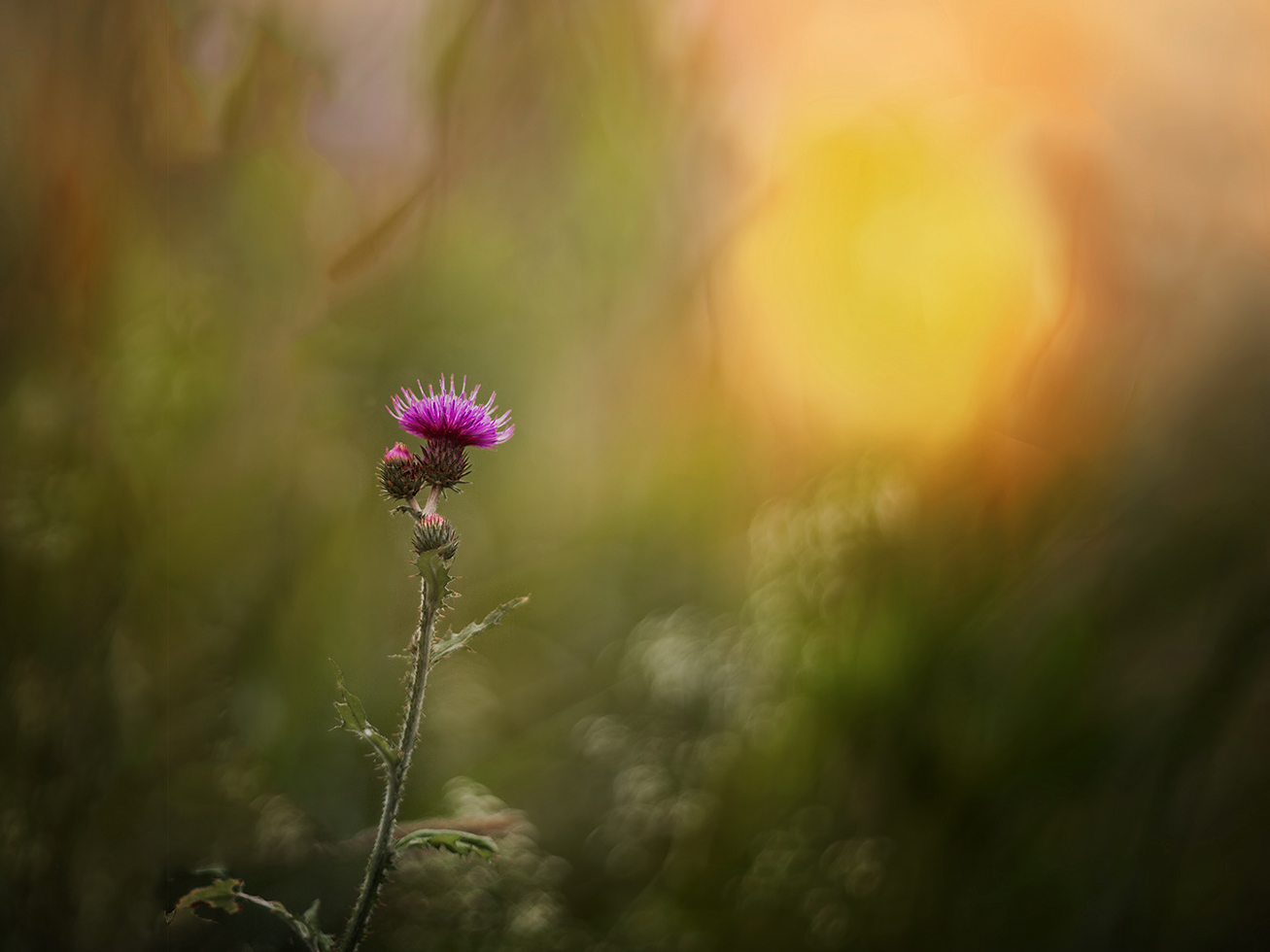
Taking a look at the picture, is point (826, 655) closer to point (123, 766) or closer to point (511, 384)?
point (511, 384)

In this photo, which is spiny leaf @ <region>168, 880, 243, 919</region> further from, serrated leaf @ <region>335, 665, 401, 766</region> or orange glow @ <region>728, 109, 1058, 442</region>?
orange glow @ <region>728, 109, 1058, 442</region>

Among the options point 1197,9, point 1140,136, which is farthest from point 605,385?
point 1197,9

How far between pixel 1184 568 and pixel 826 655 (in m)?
0.44

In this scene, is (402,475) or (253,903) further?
(253,903)

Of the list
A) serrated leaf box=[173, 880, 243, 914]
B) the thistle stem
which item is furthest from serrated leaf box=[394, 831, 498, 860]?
serrated leaf box=[173, 880, 243, 914]

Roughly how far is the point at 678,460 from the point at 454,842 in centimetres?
54

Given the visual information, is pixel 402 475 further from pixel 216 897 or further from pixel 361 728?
pixel 216 897

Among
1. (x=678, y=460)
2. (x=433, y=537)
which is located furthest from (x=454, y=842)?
(x=678, y=460)

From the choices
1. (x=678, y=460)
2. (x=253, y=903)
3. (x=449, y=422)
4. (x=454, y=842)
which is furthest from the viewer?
(x=678, y=460)

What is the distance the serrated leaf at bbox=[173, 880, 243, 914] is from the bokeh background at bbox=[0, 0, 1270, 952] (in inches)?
2.9

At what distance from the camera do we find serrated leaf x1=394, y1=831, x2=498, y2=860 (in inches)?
28.1

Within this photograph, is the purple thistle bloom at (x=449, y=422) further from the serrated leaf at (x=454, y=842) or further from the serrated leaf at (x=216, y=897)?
the serrated leaf at (x=216, y=897)

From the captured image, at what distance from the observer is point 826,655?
104 centimetres

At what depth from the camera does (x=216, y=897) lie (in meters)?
0.91
